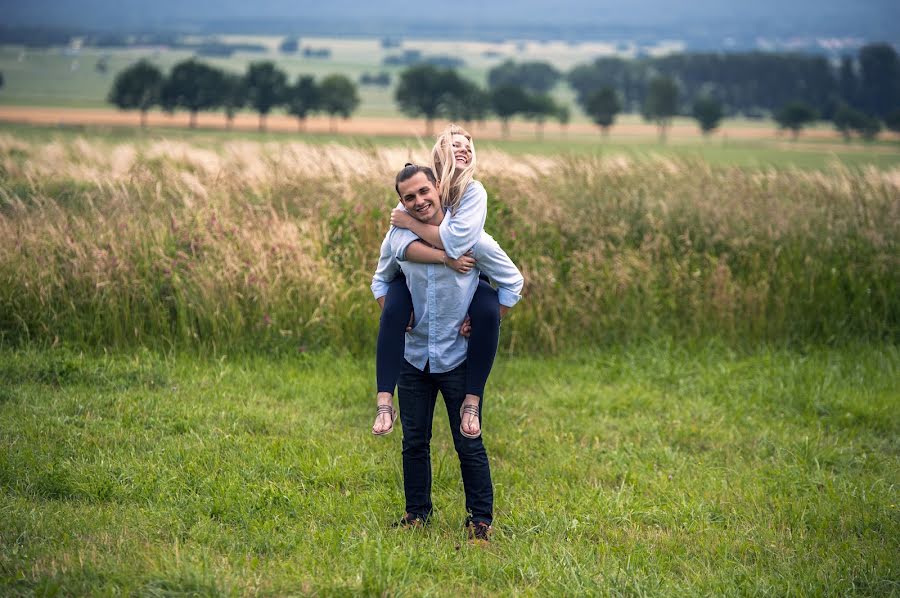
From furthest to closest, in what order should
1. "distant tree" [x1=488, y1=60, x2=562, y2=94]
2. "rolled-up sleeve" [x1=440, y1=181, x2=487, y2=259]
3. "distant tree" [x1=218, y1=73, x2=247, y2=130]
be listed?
"distant tree" [x1=488, y1=60, x2=562, y2=94] → "distant tree" [x1=218, y1=73, x2=247, y2=130] → "rolled-up sleeve" [x1=440, y1=181, x2=487, y2=259]

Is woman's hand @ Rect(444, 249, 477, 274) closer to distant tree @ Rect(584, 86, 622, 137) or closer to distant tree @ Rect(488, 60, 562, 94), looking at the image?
distant tree @ Rect(584, 86, 622, 137)

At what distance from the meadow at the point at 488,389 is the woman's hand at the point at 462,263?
4.57 feet

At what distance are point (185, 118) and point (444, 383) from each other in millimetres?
113157

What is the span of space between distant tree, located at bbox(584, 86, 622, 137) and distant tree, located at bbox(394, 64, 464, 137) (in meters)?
18.6

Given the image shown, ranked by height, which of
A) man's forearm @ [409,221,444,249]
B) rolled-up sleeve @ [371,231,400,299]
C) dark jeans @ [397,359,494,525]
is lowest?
dark jeans @ [397,359,494,525]

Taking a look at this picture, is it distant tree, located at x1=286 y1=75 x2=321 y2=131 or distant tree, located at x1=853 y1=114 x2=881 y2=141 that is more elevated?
distant tree, located at x1=286 y1=75 x2=321 y2=131

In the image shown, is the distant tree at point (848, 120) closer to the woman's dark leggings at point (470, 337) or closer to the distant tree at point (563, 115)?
the distant tree at point (563, 115)

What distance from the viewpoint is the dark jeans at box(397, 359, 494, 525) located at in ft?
14.3

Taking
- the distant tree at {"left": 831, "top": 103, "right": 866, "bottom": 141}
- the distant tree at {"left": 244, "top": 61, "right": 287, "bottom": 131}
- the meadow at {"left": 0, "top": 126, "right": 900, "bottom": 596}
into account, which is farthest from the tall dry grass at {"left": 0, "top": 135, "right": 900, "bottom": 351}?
the distant tree at {"left": 831, "top": 103, "right": 866, "bottom": 141}

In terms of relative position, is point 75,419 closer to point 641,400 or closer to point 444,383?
point 444,383

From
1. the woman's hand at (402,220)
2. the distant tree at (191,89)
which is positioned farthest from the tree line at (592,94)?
the woman's hand at (402,220)

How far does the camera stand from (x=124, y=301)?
7703mm

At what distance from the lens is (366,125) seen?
103 m

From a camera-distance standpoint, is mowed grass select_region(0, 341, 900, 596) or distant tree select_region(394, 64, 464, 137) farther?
distant tree select_region(394, 64, 464, 137)
